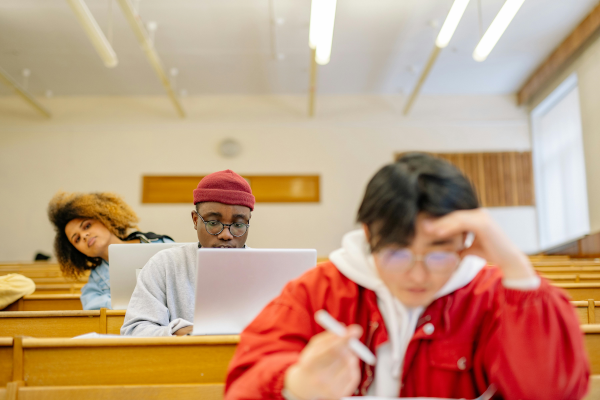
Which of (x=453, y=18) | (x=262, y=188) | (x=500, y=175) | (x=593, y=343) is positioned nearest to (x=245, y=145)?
(x=262, y=188)

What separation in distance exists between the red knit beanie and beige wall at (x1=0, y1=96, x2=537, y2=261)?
6116 millimetres

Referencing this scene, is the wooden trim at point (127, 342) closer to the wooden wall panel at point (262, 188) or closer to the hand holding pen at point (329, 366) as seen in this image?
the hand holding pen at point (329, 366)

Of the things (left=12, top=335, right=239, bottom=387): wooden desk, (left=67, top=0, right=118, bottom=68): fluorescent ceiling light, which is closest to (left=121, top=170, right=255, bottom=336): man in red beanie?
(left=12, top=335, right=239, bottom=387): wooden desk

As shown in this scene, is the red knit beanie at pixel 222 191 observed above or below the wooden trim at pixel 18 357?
above

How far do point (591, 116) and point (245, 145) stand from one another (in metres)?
4.64

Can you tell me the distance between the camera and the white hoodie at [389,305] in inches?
34.6

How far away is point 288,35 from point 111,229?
427 cm

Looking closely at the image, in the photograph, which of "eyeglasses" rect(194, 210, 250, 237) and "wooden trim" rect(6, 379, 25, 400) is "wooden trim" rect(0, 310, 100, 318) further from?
"wooden trim" rect(6, 379, 25, 400)

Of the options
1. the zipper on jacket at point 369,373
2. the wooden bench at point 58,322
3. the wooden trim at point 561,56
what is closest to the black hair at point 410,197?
the zipper on jacket at point 369,373

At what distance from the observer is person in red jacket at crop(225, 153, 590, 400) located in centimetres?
79

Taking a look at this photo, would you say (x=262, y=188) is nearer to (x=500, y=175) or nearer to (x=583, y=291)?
(x=500, y=175)

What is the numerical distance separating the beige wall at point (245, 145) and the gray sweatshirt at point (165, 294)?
6.19m

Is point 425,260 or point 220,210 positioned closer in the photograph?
point 425,260

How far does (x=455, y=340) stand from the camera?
889mm
